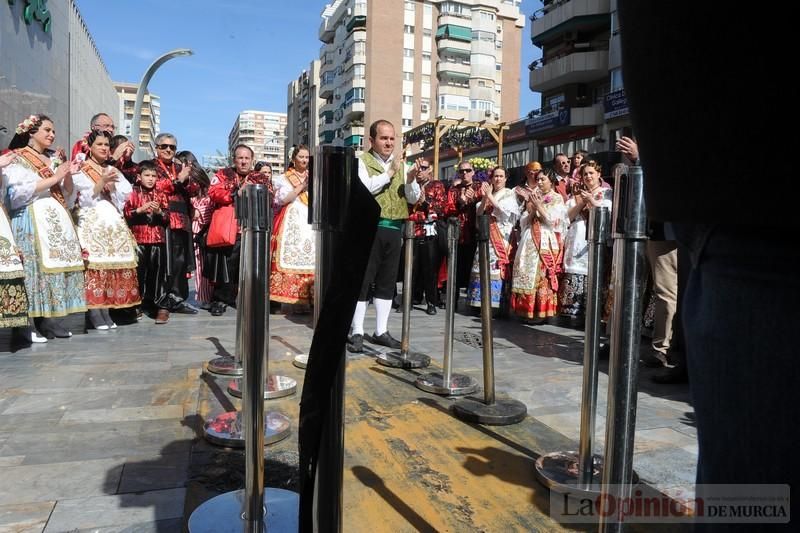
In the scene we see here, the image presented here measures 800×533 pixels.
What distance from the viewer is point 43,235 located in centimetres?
513

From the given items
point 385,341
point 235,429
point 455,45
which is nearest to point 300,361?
point 385,341

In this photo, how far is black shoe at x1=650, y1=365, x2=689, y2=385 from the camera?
408 cm

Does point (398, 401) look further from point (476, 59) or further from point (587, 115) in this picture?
point (476, 59)

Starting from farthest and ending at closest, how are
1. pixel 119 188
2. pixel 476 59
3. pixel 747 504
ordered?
1. pixel 476 59
2. pixel 119 188
3. pixel 747 504

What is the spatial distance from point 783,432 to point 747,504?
3.8 inches

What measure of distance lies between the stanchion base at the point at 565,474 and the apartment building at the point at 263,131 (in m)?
121

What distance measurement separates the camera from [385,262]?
5242 millimetres

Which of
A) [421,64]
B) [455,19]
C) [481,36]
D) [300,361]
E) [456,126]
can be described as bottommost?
[300,361]

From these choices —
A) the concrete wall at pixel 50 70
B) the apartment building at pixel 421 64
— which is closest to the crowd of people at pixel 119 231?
the concrete wall at pixel 50 70

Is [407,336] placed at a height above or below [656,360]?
above

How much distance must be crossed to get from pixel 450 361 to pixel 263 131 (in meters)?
133

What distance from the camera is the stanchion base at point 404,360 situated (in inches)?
173

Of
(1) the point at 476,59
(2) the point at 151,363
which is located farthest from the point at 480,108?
(2) the point at 151,363

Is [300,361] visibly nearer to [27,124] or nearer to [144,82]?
[27,124]
